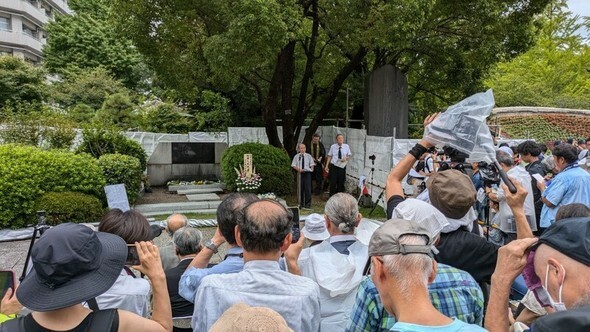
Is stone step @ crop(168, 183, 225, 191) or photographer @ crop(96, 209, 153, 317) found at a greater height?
photographer @ crop(96, 209, 153, 317)

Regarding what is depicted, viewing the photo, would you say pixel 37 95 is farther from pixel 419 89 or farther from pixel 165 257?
pixel 165 257

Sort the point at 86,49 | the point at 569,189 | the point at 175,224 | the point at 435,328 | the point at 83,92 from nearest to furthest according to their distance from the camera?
1. the point at 435,328
2. the point at 175,224
3. the point at 569,189
4. the point at 83,92
5. the point at 86,49

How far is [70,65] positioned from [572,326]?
33449 millimetres

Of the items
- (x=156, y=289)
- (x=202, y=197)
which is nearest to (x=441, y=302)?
(x=156, y=289)

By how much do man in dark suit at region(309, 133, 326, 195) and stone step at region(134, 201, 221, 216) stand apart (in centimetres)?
327

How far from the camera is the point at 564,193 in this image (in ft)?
15.3

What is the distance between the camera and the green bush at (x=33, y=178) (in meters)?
7.70

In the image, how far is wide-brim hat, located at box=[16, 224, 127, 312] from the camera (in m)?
1.59

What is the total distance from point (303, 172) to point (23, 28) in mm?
42535

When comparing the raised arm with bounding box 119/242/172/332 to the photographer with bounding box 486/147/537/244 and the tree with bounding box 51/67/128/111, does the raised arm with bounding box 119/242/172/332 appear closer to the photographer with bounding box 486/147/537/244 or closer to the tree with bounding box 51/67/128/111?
the photographer with bounding box 486/147/537/244

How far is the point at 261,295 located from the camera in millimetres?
1977

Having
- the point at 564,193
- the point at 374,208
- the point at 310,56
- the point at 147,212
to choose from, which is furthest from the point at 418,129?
the point at 564,193

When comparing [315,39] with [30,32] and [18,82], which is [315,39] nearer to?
[18,82]

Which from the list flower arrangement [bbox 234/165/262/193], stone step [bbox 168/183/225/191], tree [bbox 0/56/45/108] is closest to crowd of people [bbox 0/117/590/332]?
flower arrangement [bbox 234/165/262/193]
